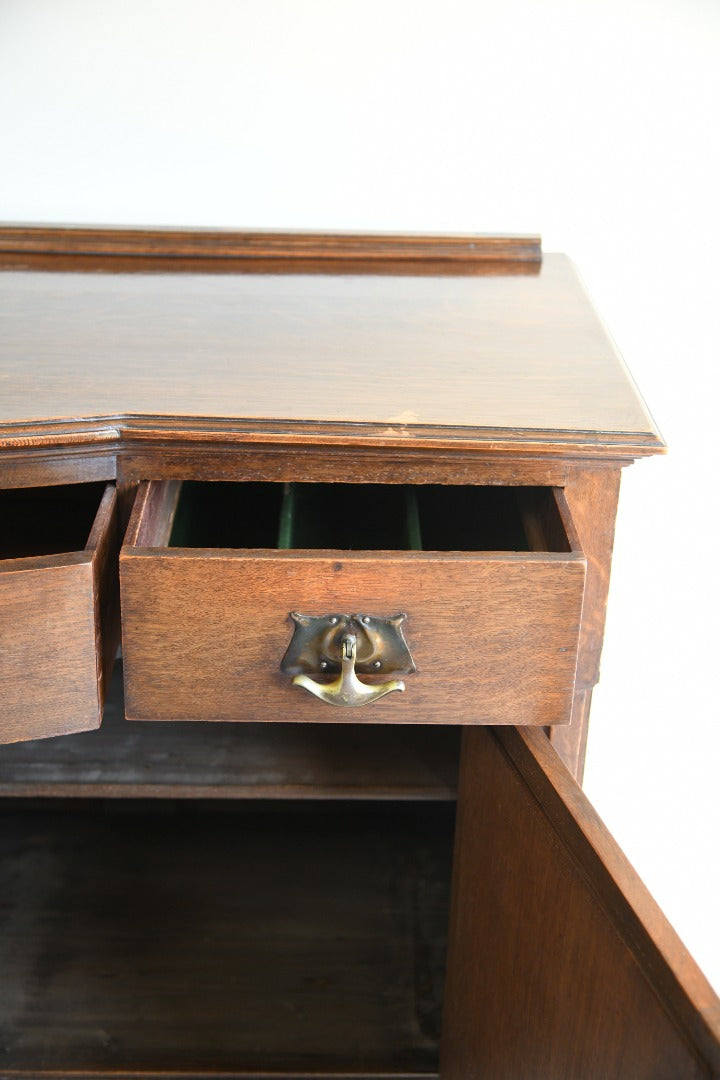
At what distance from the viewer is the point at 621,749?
1.22 meters

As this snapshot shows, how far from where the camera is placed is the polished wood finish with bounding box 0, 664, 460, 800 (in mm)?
761

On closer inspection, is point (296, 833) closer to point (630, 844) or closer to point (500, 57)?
point (630, 844)

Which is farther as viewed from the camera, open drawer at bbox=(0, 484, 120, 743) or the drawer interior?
the drawer interior

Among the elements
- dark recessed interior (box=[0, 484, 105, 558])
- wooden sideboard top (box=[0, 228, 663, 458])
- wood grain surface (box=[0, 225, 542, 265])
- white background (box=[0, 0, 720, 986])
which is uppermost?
white background (box=[0, 0, 720, 986])

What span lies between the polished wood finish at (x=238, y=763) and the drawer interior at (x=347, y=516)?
0.14 meters

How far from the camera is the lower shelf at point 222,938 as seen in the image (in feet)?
2.74

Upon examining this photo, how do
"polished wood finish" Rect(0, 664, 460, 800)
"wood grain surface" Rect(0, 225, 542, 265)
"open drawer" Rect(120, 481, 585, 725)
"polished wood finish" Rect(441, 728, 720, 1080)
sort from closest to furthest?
"polished wood finish" Rect(441, 728, 720, 1080)
"open drawer" Rect(120, 481, 585, 725)
"polished wood finish" Rect(0, 664, 460, 800)
"wood grain surface" Rect(0, 225, 542, 265)

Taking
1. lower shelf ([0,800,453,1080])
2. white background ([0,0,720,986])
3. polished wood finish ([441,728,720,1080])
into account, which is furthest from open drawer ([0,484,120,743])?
white background ([0,0,720,986])

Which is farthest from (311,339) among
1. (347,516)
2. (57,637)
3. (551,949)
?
(551,949)

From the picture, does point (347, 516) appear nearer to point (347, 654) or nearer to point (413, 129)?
point (347, 654)

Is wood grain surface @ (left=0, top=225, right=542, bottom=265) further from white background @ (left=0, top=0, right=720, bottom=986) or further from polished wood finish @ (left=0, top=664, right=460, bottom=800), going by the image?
polished wood finish @ (left=0, top=664, right=460, bottom=800)

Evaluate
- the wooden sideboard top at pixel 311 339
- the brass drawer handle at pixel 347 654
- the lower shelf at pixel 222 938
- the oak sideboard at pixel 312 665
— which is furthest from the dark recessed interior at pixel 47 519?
the lower shelf at pixel 222 938

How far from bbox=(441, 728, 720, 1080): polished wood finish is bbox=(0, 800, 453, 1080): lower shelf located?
113mm

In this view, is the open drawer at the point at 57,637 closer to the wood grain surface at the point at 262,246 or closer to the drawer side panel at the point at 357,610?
the drawer side panel at the point at 357,610
